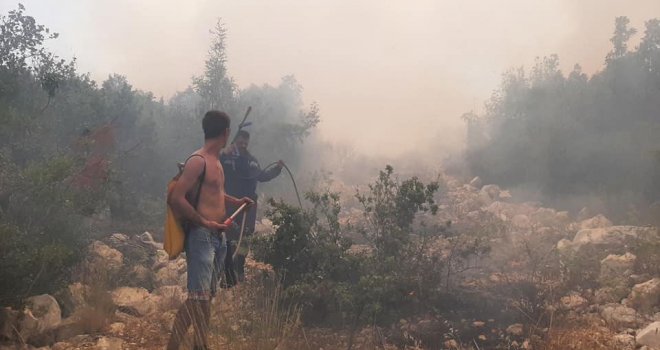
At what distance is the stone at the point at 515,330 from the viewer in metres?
4.03

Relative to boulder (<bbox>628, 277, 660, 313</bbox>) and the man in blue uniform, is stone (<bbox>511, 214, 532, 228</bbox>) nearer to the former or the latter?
boulder (<bbox>628, 277, 660, 313</bbox>)

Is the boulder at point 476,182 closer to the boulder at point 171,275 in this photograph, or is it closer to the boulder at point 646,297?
the boulder at point 646,297

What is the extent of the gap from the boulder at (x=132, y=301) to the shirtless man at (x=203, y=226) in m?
1.81

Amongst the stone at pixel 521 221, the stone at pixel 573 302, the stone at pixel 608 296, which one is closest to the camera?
the stone at pixel 573 302

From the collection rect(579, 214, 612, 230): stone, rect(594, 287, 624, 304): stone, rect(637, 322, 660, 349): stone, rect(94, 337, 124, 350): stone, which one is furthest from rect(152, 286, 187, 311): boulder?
rect(579, 214, 612, 230): stone

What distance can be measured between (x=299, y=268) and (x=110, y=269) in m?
2.05

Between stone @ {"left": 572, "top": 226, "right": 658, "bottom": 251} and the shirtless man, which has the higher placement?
the shirtless man

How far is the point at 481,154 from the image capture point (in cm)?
1541

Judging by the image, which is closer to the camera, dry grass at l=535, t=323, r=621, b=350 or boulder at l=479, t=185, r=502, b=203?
dry grass at l=535, t=323, r=621, b=350

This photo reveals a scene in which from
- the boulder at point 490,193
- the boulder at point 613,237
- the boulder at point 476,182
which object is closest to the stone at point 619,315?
the boulder at point 613,237

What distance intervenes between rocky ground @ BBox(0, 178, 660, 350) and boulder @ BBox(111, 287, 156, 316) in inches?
0.4

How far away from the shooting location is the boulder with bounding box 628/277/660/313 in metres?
4.54

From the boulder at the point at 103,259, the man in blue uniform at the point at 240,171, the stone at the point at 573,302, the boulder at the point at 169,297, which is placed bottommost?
the stone at the point at 573,302

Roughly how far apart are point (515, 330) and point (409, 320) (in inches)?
36.5
